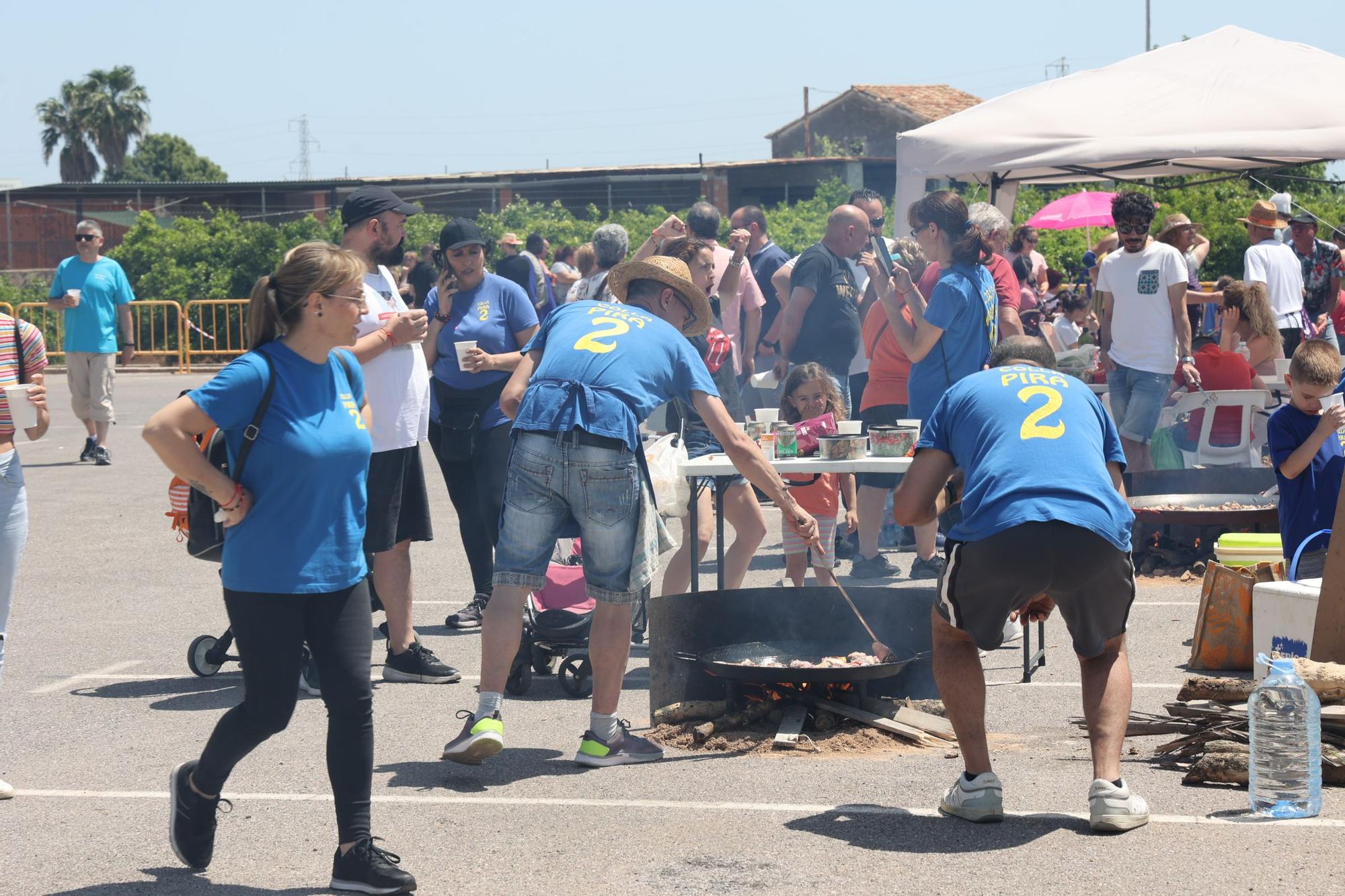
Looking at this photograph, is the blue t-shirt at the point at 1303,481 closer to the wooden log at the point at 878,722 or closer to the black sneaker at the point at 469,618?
the wooden log at the point at 878,722

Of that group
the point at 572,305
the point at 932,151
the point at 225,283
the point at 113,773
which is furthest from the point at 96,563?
the point at 225,283

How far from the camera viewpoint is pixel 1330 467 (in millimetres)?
7309

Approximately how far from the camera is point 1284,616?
248 inches

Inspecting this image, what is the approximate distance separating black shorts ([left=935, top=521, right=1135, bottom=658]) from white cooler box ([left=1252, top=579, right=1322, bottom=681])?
56.2 inches

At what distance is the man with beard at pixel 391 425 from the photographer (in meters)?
6.98

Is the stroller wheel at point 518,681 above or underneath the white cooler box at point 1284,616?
underneath

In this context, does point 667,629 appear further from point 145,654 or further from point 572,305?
point 145,654

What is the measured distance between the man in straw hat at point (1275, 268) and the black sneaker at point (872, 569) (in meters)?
4.48

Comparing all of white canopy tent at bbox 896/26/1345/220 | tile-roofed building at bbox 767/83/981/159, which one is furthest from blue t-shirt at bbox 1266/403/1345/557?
tile-roofed building at bbox 767/83/981/159

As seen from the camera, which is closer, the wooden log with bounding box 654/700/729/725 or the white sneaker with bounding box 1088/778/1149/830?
the white sneaker with bounding box 1088/778/1149/830

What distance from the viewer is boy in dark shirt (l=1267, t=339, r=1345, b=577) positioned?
725cm

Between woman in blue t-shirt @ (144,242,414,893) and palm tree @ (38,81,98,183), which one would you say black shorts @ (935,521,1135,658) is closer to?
woman in blue t-shirt @ (144,242,414,893)

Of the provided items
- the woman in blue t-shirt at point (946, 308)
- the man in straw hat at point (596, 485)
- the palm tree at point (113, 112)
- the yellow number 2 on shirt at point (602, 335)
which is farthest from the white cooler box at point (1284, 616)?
the palm tree at point (113, 112)

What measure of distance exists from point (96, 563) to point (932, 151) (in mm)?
6494
